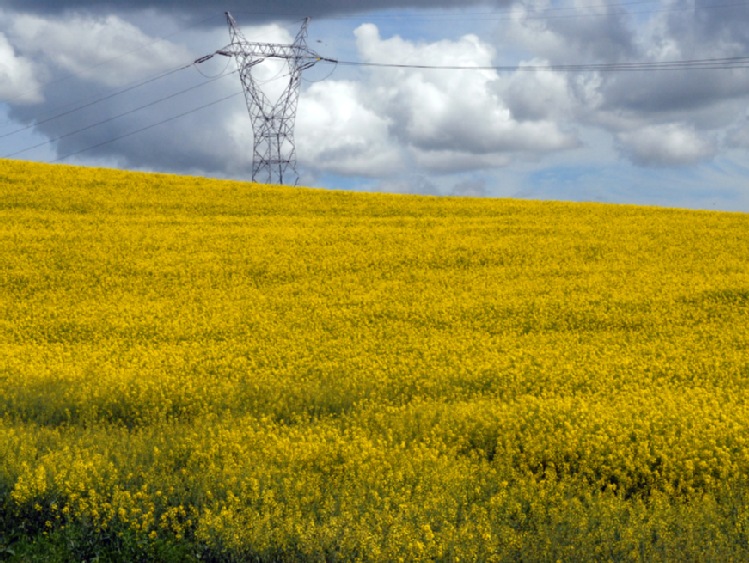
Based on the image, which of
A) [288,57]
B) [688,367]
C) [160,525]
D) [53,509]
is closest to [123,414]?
[53,509]

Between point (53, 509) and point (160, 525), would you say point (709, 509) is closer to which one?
point (160, 525)

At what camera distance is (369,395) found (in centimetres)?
1102

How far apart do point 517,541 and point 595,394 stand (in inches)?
188

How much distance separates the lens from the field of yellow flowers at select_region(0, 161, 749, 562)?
22.2ft

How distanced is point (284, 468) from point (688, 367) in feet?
24.3

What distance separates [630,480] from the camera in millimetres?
8148

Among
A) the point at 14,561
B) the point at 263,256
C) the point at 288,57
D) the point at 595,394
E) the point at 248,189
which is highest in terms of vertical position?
the point at 288,57

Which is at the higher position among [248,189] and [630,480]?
[248,189]

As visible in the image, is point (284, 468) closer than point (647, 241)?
Yes

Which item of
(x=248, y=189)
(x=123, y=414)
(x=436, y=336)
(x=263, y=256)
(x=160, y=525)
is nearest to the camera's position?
(x=160, y=525)

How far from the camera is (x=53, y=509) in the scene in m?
7.32

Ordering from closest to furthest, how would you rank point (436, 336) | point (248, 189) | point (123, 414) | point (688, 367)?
point (123, 414) < point (688, 367) < point (436, 336) < point (248, 189)

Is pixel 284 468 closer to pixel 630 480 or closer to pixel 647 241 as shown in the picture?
pixel 630 480

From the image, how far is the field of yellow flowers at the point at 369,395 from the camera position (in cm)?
677
